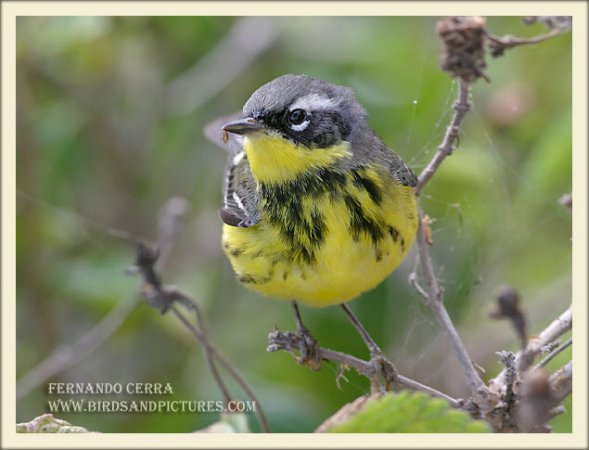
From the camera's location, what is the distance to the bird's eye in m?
1.64

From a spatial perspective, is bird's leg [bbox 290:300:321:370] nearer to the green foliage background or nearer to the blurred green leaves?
the green foliage background

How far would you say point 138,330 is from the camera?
7.85 ft

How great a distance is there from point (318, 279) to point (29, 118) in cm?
111

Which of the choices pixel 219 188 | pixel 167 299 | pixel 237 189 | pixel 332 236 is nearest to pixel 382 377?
pixel 332 236

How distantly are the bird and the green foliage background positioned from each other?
27cm

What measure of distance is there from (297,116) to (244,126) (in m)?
0.11

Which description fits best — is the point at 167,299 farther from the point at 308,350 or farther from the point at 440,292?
the point at 440,292

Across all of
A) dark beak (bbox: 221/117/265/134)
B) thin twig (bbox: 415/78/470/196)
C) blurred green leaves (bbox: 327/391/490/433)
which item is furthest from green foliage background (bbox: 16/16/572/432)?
blurred green leaves (bbox: 327/391/490/433)

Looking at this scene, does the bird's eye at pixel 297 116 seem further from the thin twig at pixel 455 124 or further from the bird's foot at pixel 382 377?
the bird's foot at pixel 382 377

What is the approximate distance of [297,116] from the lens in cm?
165

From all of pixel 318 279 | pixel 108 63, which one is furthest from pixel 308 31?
pixel 318 279

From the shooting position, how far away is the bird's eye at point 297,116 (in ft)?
5.38

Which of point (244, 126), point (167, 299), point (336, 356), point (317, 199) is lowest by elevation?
point (336, 356)

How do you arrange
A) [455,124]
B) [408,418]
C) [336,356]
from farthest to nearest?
[336,356]
[455,124]
[408,418]
